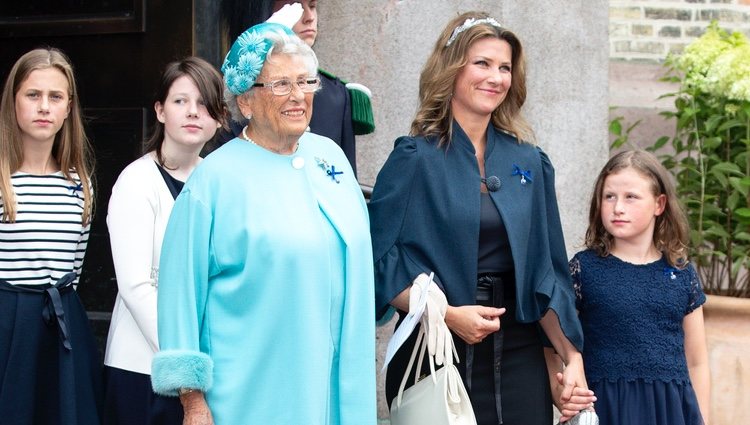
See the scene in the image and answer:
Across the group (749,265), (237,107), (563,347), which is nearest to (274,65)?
(237,107)

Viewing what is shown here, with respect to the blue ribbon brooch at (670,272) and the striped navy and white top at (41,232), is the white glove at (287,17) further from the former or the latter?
the blue ribbon brooch at (670,272)

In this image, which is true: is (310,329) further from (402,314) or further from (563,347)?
(563,347)

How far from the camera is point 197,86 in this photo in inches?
160

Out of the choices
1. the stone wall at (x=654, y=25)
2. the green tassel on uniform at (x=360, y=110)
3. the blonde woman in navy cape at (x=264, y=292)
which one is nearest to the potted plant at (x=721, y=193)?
the stone wall at (x=654, y=25)

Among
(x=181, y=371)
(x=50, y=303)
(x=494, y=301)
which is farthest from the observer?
(x=50, y=303)

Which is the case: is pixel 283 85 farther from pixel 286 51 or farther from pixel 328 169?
pixel 328 169

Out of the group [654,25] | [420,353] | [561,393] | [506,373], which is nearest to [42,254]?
[420,353]

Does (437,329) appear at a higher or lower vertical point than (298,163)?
lower

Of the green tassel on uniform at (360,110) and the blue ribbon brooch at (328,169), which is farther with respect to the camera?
the green tassel on uniform at (360,110)

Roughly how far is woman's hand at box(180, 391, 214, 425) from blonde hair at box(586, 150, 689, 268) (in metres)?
1.75

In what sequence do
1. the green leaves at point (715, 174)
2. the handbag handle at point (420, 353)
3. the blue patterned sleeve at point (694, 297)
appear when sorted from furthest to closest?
the green leaves at point (715, 174)
the blue patterned sleeve at point (694, 297)
the handbag handle at point (420, 353)

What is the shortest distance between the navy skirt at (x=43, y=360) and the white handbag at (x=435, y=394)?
1.12m

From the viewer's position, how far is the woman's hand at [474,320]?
3.54 meters

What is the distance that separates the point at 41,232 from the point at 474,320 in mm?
1519
